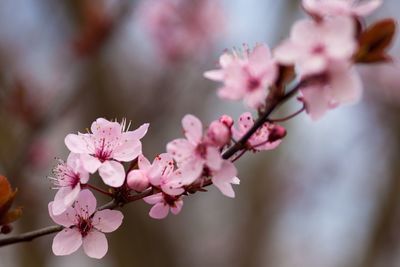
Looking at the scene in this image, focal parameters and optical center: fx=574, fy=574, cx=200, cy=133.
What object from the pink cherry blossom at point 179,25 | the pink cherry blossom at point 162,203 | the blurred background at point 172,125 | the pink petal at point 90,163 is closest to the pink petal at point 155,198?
the pink cherry blossom at point 162,203

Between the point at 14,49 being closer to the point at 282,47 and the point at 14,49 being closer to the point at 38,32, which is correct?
the point at 38,32

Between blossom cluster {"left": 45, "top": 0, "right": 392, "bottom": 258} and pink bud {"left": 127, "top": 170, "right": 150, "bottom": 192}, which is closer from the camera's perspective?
blossom cluster {"left": 45, "top": 0, "right": 392, "bottom": 258}

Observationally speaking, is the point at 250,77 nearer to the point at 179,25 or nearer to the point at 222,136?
the point at 222,136

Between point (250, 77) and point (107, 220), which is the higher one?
point (250, 77)

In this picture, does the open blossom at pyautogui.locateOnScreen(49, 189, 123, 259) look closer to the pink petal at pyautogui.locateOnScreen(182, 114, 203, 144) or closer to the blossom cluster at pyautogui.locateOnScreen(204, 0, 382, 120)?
the pink petal at pyautogui.locateOnScreen(182, 114, 203, 144)

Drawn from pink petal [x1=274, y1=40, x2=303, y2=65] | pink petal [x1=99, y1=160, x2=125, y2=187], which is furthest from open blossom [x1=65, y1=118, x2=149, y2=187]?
pink petal [x1=274, y1=40, x2=303, y2=65]

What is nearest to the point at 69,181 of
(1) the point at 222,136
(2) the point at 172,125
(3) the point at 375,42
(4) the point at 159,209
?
(4) the point at 159,209
